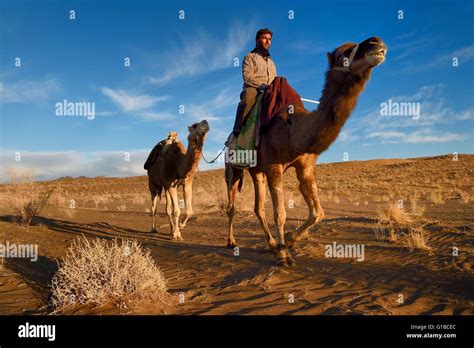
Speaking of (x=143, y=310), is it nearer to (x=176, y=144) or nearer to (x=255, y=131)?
(x=255, y=131)


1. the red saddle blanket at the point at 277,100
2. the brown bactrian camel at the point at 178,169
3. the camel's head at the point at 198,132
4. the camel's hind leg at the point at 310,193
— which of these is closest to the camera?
the camel's hind leg at the point at 310,193

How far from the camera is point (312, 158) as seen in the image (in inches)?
277

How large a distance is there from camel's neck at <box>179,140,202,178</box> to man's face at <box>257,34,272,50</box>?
363 cm

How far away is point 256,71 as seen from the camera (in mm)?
8492

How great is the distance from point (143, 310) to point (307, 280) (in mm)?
2544

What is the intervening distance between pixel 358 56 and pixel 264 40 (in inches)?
148

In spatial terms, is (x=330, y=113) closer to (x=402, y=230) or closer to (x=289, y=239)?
(x=289, y=239)

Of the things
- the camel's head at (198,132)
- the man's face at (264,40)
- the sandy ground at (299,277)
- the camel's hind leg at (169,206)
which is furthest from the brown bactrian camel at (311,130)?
the camel's hind leg at (169,206)

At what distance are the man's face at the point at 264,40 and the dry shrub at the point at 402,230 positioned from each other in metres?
5.12

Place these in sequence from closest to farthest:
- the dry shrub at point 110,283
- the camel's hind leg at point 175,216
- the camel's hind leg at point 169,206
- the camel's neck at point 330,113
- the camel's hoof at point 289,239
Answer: the dry shrub at point 110,283
the camel's neck at point 330,113
the camel's hoof at point 289,239
the camel's hind leg at point 175,216
the camel's hind leg at point 169,206

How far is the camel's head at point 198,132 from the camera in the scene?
425 inches

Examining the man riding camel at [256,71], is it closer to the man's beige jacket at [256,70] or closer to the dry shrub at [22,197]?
the man's beige jacket at [256,70]

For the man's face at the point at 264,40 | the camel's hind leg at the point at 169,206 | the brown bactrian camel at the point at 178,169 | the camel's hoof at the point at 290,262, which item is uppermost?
the man's face at the point at 264,40
